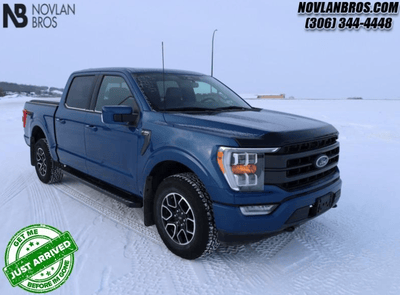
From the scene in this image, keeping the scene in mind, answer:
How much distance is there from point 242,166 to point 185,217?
0.78 meters

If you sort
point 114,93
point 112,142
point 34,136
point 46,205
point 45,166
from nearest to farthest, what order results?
point 112,142 < point 114,93 < point 46,205 < point 45,166 < point 34,136

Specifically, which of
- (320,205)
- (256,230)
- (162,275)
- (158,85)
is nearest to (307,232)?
(320,205)

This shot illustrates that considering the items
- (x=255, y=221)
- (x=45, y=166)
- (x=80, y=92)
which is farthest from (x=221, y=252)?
(x=45, y=166)

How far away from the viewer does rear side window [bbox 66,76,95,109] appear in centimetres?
443

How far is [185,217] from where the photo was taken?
10.0 ft

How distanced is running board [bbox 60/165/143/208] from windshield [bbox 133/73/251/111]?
3.33 feet

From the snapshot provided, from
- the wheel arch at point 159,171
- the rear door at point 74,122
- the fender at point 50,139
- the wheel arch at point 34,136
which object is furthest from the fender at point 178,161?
the wheel arch at point 34,136

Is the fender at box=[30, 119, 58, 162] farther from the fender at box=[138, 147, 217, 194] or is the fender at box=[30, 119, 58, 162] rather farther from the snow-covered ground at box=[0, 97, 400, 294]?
the fender at box=[138, 147, 217, 194]

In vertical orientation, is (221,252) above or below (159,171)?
below

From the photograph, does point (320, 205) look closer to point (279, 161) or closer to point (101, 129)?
point (279, 161)

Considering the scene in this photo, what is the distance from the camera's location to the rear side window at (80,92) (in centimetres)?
443

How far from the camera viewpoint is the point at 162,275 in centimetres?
288

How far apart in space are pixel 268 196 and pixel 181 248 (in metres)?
0.99

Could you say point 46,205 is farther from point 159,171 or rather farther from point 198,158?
point 198,158
